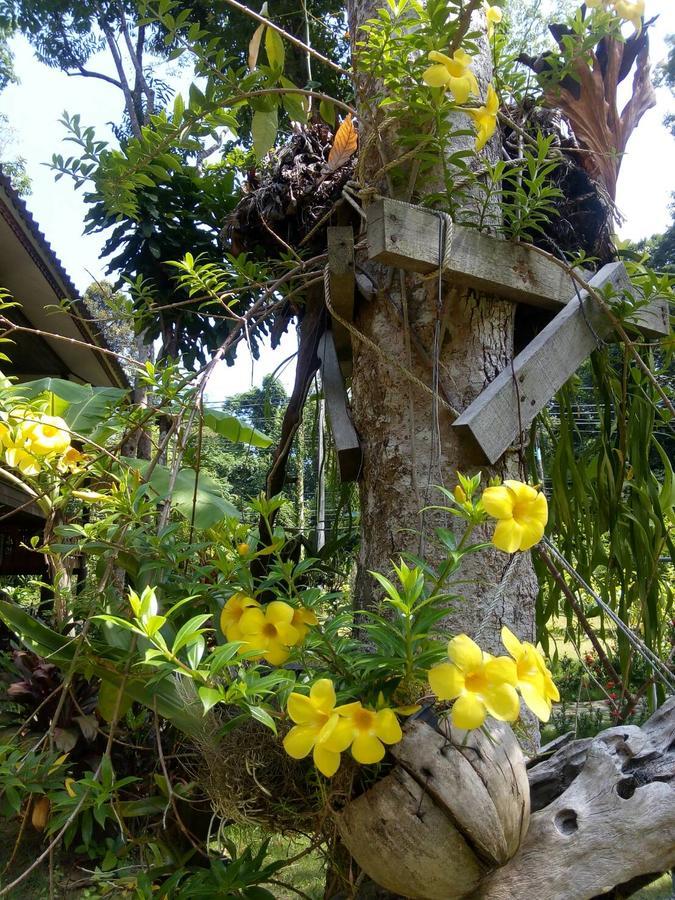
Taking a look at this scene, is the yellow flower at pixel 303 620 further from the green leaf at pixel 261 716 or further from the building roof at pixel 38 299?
the building roof at pixel 38 299

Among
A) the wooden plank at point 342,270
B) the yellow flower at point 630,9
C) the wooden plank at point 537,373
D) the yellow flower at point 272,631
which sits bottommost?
the yellow flower at point 272,631

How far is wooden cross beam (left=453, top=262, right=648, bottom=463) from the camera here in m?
1.06

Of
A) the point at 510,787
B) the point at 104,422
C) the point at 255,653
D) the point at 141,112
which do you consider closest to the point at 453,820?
the point at 510,787

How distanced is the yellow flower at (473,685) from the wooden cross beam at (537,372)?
1.40 ft

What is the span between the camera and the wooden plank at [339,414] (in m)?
1.21

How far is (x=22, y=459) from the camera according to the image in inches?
42.0

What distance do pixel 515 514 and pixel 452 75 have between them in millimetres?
659

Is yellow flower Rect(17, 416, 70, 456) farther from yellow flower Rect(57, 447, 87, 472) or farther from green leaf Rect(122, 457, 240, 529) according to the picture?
green leaf Rect(122, 457, 240, 529)

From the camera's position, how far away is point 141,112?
13.4 meters

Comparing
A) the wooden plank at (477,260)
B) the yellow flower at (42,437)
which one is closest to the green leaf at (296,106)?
the wooden plank at (477,260)

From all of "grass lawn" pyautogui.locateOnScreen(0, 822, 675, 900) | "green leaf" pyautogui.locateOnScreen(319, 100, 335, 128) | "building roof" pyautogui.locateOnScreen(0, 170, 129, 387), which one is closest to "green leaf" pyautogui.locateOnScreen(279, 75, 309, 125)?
"green leaf" pyautogui.locateOnScreen(319, 100, 335, 128)

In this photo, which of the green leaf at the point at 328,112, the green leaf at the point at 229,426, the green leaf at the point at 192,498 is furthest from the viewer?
the green leaf at the point at 229,426

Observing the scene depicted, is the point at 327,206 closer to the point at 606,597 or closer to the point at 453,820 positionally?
the point at 606,597

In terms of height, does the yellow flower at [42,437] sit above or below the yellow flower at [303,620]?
above
